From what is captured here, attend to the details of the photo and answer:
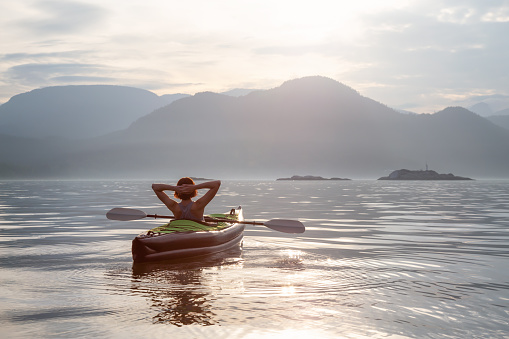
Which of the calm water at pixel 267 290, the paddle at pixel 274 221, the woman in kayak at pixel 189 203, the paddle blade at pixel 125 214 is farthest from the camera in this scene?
the paddle blade at pixel 125 214

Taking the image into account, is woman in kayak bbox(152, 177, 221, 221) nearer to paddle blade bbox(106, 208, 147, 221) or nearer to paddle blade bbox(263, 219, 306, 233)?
paddle blade bbox(106, 208, 147, 221)

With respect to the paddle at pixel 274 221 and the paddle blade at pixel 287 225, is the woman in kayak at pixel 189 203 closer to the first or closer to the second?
the paddle at pixel 274 221

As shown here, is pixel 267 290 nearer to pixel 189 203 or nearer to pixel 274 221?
pixel 189 203

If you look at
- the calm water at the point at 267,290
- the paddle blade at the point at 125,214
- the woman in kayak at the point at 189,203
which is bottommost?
the calm water at the point at 267,290

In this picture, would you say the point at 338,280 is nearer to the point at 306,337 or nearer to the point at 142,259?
the point at 306,337

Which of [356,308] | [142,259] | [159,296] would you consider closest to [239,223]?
[142,259]

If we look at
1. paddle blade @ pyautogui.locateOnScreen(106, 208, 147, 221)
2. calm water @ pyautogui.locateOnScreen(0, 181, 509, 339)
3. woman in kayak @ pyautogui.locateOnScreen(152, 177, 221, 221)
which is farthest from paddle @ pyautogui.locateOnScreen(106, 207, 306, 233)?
woman in kayak @ pyautogui.locateOnScreen(152, 177, 221, 221)

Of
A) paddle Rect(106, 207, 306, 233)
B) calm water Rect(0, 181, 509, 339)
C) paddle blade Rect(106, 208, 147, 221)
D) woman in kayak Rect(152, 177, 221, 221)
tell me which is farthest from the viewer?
paddle blade Rect(106, 208, 147, 221)

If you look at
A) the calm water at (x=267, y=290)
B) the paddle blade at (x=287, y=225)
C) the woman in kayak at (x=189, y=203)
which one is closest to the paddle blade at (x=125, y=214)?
the calm water at (x=267, y=290)

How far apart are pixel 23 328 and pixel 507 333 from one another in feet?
21.0

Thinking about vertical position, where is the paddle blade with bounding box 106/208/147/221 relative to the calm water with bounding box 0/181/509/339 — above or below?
above

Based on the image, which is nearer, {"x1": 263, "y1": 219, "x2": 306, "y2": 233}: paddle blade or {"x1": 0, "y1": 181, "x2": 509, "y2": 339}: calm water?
{"x1": 0, "y1": 181, "x2": 509, "y2": 339}: calm water

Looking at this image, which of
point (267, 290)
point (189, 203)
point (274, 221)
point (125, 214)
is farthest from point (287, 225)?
point (267, 290)

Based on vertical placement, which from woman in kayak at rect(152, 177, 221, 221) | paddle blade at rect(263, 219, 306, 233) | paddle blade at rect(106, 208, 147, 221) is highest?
woman in kayak at rect(152, 177, 221, 221)
